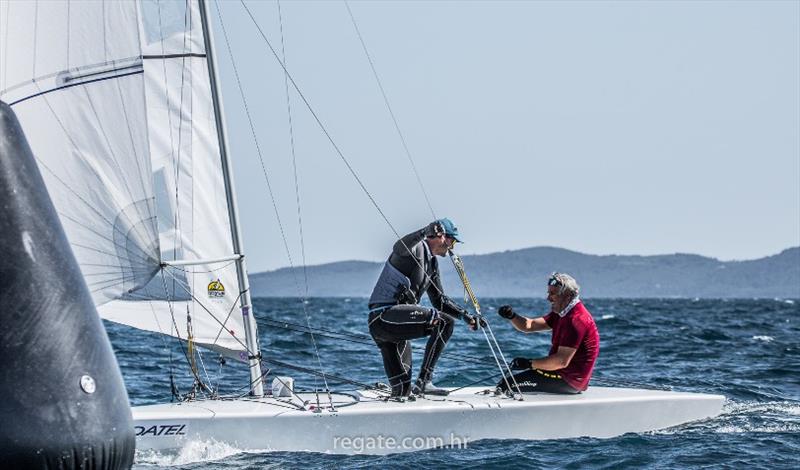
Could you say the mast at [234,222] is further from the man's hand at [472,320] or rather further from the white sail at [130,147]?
the man's hand at [472,320]

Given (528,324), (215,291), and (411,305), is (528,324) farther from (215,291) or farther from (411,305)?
(215,291)

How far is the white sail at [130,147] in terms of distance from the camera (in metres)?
7.54

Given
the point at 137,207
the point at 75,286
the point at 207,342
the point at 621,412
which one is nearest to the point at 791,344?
the point at 621,412

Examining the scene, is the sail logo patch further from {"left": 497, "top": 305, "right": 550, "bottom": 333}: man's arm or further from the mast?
{"left": 497, "top": 305, "right": 550, "bottom": 333}: man's arm

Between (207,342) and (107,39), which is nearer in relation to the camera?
(107,39)

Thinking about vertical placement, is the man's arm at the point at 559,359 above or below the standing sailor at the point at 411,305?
A: below

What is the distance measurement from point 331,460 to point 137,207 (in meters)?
2.23

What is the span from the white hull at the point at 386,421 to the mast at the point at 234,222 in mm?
321

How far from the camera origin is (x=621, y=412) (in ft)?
29.8

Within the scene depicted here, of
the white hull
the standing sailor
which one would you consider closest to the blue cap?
the standing sailor

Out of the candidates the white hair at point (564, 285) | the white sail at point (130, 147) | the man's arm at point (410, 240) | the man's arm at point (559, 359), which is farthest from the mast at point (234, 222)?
the white hair at point (564, 285)

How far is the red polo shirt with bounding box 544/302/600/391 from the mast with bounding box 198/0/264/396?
240 centimetres

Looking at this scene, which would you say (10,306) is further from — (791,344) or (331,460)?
(791,344)

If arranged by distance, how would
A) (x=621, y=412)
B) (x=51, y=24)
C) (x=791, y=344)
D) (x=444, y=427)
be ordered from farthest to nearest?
(x=791, y=344), (x=621, y=412), (x=444, y=427), (x=51, y=24)
